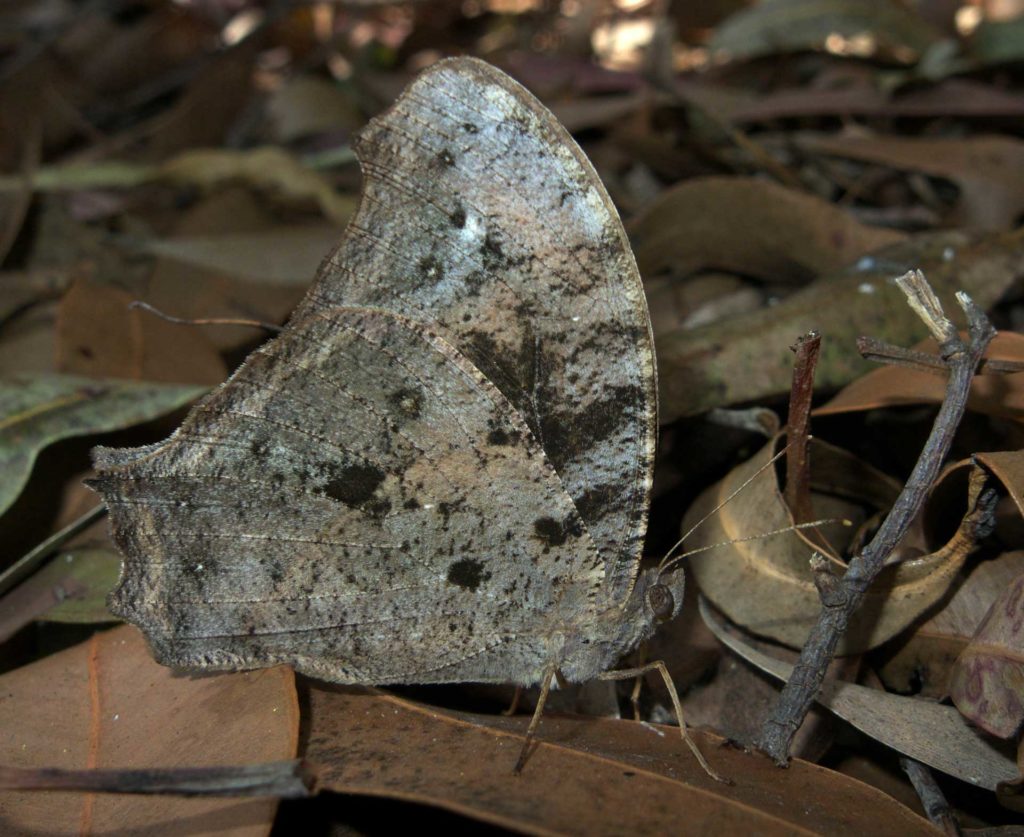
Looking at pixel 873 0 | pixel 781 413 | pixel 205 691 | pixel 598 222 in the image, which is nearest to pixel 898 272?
pixel 781 413

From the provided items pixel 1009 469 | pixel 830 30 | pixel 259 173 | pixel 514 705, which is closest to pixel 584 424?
pixel 514 705

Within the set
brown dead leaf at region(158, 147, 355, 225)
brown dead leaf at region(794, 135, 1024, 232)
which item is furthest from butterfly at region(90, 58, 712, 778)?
brown dead leaf at region(158, 147, 355, 225)

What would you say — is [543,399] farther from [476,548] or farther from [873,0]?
[873,0]

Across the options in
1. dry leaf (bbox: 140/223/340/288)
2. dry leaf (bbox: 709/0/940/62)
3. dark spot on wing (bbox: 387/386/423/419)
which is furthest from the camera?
dry leaf (bbox: 709/0/940/62)

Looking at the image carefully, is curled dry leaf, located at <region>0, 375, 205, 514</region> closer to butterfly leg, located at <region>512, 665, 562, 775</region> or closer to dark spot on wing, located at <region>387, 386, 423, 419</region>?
dark spot on wing, located at <region>387, 386, 423, 419</region>

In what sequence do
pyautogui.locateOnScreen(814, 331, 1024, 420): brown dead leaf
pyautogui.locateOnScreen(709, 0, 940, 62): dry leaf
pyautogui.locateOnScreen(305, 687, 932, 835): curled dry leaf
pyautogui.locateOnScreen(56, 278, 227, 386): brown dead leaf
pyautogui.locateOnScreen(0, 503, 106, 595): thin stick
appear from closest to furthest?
pyautogui.locateOnScreen(305, 687, 932, 835): curled dry leaf
pyautogui.locateOnScreen(814, 331, 1024, 420): brown dead leaf
pyautogui.locateOnScreen(0, 503, 106, 595): thin stick
pyautogui.locateOnScreen(56, 278, 227, 386): brown dead leaf
pyautogui.locateOnScreen(709, 0, 940, 62): dry leaf

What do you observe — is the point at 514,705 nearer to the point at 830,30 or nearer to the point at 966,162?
the point at 966,162
